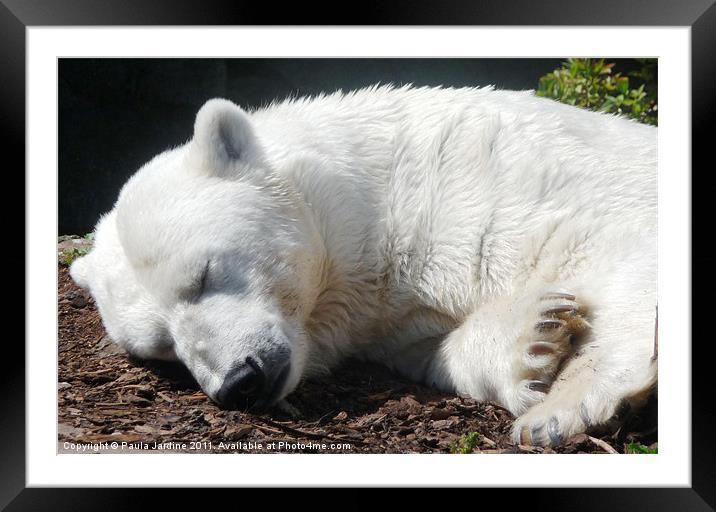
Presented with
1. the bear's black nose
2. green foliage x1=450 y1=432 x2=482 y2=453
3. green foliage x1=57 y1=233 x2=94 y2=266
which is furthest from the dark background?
green foliage x1=450 y1=432 x2=482 y2=453

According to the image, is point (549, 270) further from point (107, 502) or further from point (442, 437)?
point (107, 502)

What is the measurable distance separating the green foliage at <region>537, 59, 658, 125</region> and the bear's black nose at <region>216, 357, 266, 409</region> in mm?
2639

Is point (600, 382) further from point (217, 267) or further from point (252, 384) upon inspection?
point (217, 267)

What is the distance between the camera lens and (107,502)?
2758 mm

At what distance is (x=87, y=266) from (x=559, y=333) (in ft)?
6.61

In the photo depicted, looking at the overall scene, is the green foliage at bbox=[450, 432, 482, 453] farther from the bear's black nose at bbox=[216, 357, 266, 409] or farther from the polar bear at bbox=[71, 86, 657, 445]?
the bear's black nose at bbox=[216, 357, 266, 409]

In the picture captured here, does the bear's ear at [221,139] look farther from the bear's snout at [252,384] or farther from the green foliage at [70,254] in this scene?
the green foliage at [70,254]

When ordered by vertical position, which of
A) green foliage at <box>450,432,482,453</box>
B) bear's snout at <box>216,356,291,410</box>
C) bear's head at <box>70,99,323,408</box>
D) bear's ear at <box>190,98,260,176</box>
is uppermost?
bear's ear at <box>190,98,260,176</box>

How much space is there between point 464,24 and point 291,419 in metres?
1.51

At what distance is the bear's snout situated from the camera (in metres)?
2.96

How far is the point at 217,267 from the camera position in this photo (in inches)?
125

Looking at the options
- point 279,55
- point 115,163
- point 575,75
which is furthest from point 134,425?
point 575,75

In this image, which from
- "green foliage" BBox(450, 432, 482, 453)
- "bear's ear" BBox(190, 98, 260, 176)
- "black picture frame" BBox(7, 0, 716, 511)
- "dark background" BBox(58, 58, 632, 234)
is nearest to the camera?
"black picture frame" BBox(7, 0, 716, 511)

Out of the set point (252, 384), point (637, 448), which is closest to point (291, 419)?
point (252, 384)
